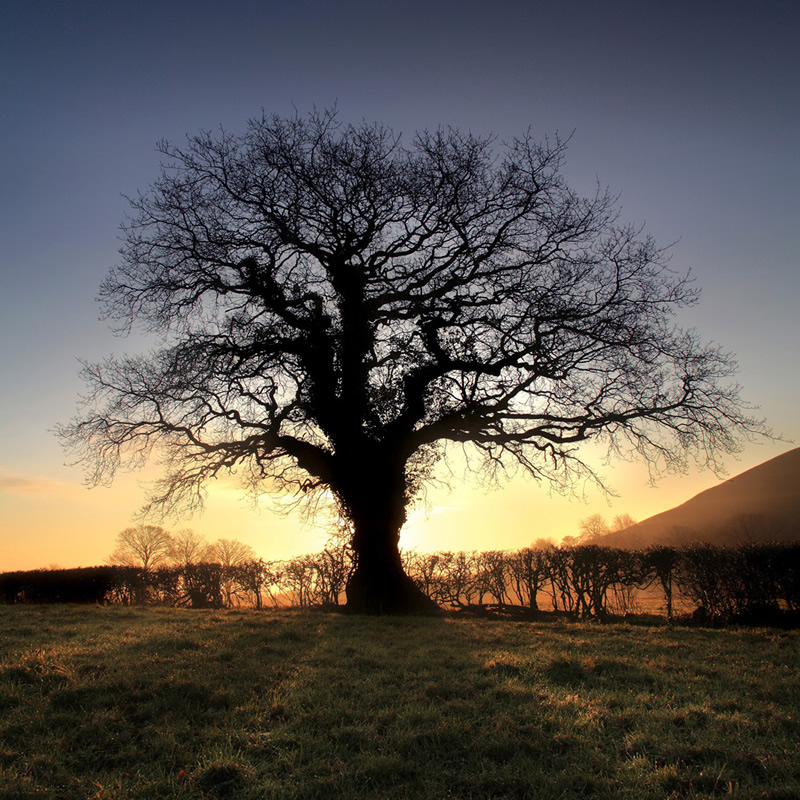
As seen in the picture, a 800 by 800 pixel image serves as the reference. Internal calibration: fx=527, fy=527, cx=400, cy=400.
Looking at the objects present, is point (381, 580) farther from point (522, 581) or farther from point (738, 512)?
point (738, 512)

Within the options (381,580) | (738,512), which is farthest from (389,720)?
(738,512)

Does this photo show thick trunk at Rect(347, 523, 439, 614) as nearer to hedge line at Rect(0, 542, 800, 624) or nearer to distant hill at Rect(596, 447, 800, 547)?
hedge line at Rect(0, 542, 800, 624)

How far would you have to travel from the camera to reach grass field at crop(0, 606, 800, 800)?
3447 mm

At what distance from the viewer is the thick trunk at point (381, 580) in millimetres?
13703

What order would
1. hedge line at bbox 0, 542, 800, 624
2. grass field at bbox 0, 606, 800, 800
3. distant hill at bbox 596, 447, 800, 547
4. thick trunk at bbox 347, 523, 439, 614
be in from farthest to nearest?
1. distant hill at bbox 596, 447, 800, 547
2. thick trunk at bbox 347, 523, 439, 614
3. hedge line at bbox 0, 542, 800, 624
4. grass field at bbox 0, 606, 800, 800

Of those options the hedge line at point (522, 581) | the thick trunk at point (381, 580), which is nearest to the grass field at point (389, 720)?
the hedge line at point (522, 581)

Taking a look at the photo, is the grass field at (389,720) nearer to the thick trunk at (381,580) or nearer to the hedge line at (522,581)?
the hedge line at (522,581)

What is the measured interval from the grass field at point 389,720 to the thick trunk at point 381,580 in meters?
6.14

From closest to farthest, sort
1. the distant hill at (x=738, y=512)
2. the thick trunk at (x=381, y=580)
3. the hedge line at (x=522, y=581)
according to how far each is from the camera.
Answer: the hedge line at (x=522, y=581), the thick trunk at (x=381, y=580), the distant hill at (x=738, y=512)

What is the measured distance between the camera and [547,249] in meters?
13.9

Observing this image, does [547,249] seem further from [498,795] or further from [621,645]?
[498,795]

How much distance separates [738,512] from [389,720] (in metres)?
67.3

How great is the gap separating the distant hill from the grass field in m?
47.5

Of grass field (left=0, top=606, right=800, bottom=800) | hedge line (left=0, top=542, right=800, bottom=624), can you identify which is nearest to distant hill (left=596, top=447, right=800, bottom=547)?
hedge line (left=0, top=542, right=800, bottom=624)
